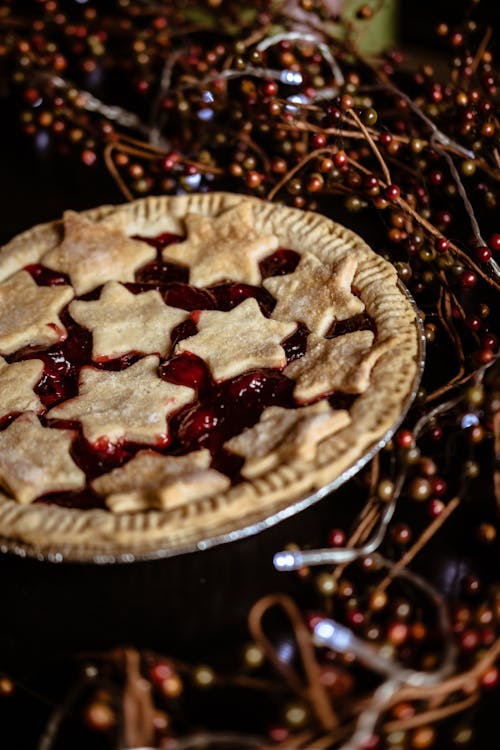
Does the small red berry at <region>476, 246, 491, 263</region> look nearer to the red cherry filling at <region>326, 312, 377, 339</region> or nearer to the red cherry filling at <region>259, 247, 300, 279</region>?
the red cherry filling at <region>326, 312, 377, 339</region>

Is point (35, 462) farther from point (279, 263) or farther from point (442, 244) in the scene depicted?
point (442, 244)

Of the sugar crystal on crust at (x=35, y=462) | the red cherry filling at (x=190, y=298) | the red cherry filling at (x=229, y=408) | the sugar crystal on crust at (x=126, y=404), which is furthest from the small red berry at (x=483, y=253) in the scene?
the sugar crystal on crust at (x=35, y=462)

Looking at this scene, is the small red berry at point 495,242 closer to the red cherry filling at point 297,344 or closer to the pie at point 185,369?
the pie at point 185,369

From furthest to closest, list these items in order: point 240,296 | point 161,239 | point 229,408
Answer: point 161,239 → point 240,296 → point 229,408

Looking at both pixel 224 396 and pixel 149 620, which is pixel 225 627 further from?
pixel 224 396

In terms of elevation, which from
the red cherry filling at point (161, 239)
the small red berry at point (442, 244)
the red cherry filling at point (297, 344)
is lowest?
the red cherry filling at point (161, 239)

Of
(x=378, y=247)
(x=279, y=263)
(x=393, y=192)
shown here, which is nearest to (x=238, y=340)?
(x=279, y=263)

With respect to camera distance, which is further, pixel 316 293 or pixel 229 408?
pixel 316 293
